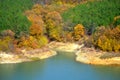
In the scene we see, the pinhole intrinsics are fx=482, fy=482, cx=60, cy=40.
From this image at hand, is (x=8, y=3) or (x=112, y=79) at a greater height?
(x=8, y=3)

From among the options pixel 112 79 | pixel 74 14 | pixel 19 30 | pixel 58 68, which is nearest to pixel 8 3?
pixel 74 14

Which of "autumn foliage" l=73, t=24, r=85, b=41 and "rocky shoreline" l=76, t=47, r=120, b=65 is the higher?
"autumn foliage" l=73, t=24, r=85, b=41

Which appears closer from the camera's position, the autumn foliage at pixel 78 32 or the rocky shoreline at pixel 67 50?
the rocky shoreline at pixel 67 50

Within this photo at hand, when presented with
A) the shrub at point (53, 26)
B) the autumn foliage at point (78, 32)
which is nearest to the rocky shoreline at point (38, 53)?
the shrub at point (53, 26)

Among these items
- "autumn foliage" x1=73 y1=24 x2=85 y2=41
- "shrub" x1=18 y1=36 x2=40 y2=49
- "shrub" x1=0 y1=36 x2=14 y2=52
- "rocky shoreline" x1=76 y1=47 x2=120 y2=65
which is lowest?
"rocky shoreline" x1=76 y1=47 x2=120 y2=65

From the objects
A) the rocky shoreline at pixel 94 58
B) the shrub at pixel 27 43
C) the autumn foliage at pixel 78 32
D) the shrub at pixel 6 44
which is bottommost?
the rocky shoreline at pixel 94 58

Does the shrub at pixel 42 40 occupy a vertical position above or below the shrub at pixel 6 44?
below

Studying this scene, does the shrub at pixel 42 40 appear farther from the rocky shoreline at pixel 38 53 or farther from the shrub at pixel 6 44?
the shrub at pixel 6 44

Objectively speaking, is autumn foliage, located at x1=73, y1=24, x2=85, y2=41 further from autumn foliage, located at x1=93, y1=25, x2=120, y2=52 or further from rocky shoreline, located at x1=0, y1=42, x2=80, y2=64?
autumn foliage, located at x1=93, y1=25, x2=120, y2=52

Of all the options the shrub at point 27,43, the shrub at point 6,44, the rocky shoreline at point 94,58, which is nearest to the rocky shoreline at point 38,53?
the shrub at point 6,44

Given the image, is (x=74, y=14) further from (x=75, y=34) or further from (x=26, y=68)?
(x=26, y=68)

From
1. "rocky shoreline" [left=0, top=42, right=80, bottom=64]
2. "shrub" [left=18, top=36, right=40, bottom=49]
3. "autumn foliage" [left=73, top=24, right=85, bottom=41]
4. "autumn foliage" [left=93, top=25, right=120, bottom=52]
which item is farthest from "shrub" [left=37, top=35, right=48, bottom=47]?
"autumn foliage" [left=93, top=25, right=120, bottom=52]
